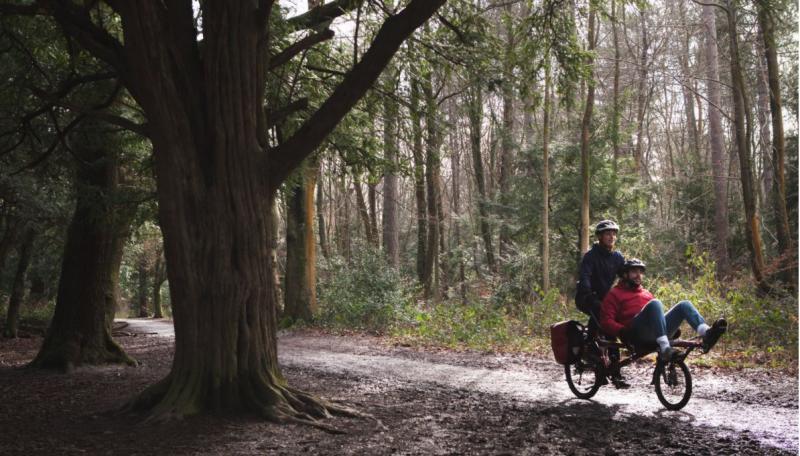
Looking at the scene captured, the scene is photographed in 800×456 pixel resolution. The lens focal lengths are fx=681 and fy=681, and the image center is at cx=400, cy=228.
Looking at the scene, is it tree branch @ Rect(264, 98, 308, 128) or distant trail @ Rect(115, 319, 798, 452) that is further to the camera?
tree branch @ Rect(264, 98, 308, 128)

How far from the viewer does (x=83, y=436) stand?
5965 millimetres

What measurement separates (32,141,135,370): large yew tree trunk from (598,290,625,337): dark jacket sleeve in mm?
7759

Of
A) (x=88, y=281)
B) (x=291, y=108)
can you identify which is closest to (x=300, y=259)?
(x=88, y=281)

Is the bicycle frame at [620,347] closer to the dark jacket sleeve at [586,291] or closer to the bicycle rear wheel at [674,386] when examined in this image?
the bicycle rear wheel at [674,386]

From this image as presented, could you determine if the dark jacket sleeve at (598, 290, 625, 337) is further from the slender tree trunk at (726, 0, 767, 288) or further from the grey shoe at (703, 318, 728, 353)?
the slender tree trunk at (726, 0, 767, 288)

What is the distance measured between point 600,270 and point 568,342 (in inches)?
35.1

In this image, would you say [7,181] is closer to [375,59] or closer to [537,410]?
[375,59]

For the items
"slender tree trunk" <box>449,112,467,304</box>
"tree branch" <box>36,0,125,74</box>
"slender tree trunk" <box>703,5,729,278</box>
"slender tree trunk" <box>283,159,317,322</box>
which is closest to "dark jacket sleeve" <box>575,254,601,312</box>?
"tree branch" <box>36,0,125,74</box>

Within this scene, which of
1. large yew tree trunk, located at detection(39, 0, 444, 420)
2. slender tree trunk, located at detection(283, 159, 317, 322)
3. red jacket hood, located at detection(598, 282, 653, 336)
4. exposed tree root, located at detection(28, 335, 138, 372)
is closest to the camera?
large yew tree trunk, located at detection(39, 0, 444, 420)

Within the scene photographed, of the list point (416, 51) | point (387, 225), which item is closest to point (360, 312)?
point (387, 225)

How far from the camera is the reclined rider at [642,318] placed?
6561 millimetres

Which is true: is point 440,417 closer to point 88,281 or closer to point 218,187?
point 218,187

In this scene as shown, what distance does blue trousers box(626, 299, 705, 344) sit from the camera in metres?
6.74

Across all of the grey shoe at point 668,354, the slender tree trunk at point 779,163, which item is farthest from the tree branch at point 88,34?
the slender tree trunk at point 779,163
